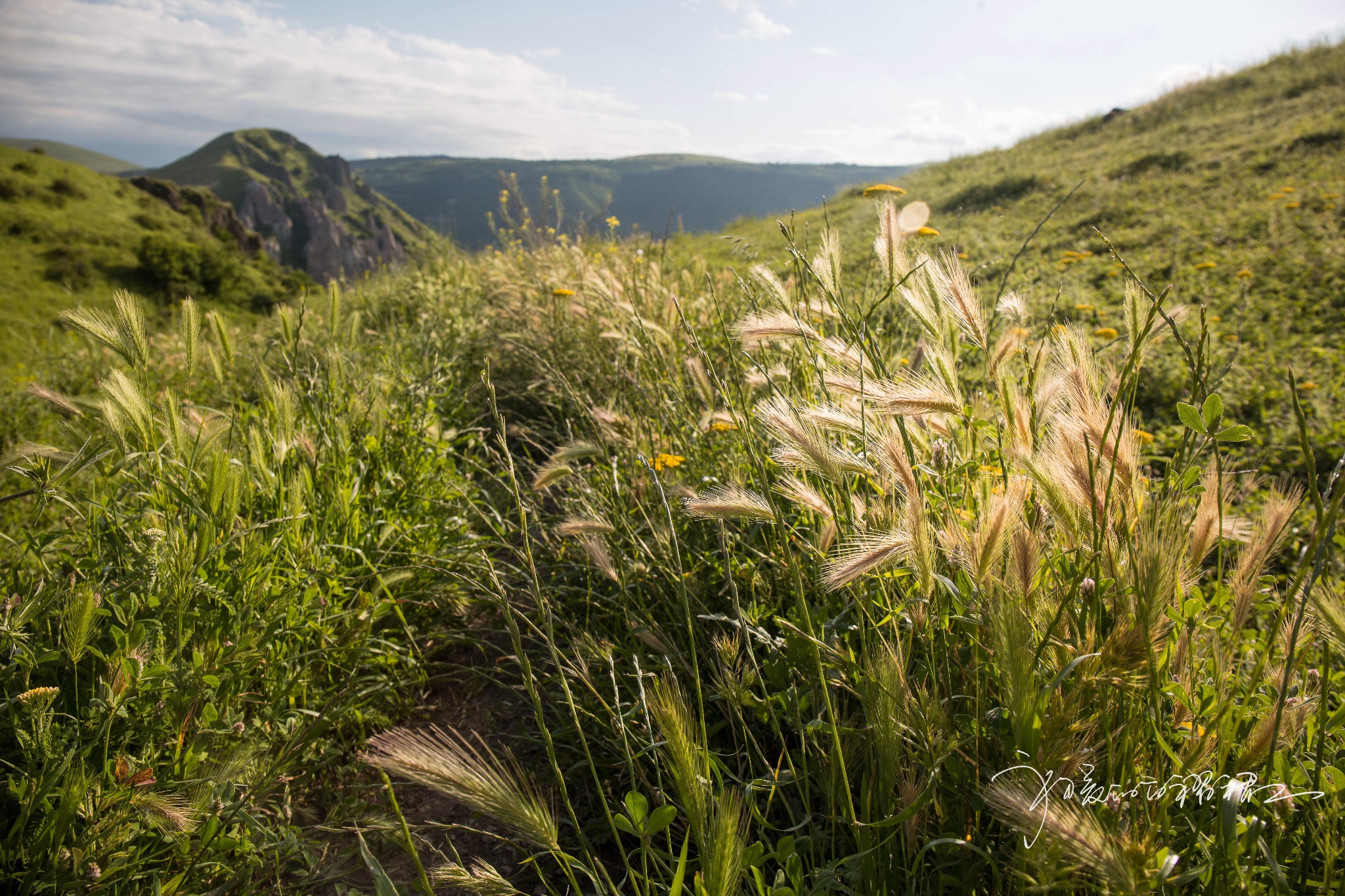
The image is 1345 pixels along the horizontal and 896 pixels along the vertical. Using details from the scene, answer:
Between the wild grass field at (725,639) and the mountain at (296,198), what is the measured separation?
73308 millimetres

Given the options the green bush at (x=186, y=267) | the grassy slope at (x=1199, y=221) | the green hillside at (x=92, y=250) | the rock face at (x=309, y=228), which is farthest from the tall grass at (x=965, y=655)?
the rock face at (x=309, y=228)

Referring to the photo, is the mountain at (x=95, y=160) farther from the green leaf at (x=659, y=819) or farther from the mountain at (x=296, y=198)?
the green leaf at (x=659, y=819)

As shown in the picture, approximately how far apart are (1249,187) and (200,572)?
9055mm

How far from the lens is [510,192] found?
21.3 ft

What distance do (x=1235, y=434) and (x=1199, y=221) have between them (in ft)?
22.7

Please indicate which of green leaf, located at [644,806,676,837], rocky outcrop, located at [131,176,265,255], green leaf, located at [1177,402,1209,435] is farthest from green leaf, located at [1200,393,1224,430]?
rocky outcrop, located at [131,176,265,255]

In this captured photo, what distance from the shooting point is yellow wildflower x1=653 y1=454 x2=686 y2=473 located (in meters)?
1.93

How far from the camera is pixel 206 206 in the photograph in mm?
51562

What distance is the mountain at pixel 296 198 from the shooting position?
2965 inches

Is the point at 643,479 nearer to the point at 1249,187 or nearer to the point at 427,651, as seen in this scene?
the point at 427,651

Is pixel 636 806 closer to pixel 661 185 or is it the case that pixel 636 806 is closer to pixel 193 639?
pixel 193 639

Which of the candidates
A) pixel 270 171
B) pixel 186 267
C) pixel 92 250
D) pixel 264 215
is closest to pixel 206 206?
pixel 92 250

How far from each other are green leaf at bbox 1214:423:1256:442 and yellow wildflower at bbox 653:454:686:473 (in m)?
1.30

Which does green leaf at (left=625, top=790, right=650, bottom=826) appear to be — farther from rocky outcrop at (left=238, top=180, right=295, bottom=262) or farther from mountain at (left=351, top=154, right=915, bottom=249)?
rocky outcrop at (left=238, top=180, right=295, bottom=262)
